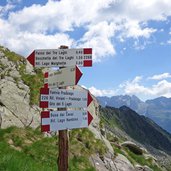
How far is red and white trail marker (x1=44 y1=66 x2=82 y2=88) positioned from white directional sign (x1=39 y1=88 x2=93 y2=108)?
0.30 m

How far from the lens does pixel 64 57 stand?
11914mm

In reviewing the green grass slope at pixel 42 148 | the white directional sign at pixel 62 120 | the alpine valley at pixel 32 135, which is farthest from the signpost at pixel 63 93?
the green grass slope at pixel 42 148

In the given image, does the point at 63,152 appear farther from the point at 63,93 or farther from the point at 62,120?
the point at 63,93

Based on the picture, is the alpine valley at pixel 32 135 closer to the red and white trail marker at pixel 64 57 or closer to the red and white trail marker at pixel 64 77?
the red and white trail marker at pixel 64 77

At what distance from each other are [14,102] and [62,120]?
45.9 feet

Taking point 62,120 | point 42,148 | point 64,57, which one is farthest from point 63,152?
point 42,148

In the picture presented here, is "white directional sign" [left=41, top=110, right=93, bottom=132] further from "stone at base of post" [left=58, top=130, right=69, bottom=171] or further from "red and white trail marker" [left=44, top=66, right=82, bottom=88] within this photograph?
"red and white trail marker" [left=44, top=66, right=82, bottom=88]

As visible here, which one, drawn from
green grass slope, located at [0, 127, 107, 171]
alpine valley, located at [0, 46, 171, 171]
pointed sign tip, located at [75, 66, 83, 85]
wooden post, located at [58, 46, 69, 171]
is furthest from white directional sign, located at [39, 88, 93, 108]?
green grass slope, located at [0, 127, 107, 171]

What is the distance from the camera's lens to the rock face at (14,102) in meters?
23.3

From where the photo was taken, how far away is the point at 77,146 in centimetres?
2378

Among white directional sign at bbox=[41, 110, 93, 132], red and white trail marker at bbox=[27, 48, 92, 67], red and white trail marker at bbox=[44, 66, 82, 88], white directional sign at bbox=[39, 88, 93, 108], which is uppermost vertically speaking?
red and white trail marker at bbox=[27, 48, 92, 67]

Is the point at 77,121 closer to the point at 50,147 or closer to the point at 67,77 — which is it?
the point at 67,77

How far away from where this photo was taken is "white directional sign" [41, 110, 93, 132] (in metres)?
11.1

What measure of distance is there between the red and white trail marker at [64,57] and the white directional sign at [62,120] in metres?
1.64
